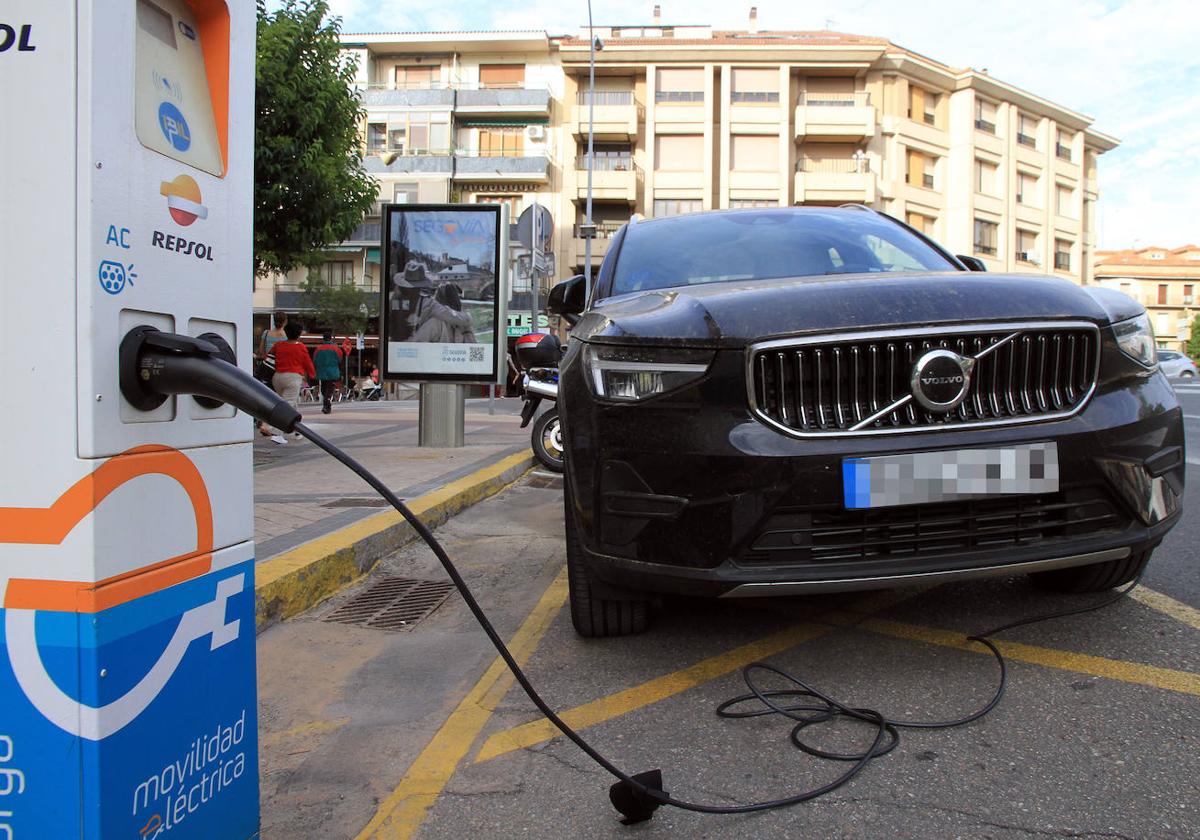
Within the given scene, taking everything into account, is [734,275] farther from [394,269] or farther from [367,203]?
[367,203]

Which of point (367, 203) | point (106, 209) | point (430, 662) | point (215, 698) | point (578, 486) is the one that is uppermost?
point (367, 203)

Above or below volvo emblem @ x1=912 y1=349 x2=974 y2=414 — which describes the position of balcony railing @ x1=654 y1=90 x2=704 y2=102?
above

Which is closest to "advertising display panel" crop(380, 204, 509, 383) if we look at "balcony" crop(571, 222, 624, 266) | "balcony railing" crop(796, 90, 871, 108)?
"balcony" crop(571, 222, 624, 266)

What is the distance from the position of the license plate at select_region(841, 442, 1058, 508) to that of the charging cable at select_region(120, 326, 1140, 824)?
1.93ft

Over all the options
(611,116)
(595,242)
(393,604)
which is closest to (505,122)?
(611,116)

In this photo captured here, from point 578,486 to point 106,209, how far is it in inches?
61.7

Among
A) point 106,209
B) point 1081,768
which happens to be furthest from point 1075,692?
point 106,209

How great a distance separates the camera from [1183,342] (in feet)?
266

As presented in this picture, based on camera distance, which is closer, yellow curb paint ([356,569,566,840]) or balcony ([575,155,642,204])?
yellow curb paint ([356,569,566,840])

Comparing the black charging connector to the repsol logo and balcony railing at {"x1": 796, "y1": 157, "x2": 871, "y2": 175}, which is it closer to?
the repsol logo

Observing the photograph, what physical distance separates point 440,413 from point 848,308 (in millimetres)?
6976

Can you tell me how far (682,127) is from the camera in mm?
38125

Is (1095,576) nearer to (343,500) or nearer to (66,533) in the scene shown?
(66,533)

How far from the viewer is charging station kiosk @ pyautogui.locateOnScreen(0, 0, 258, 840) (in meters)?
1.22
